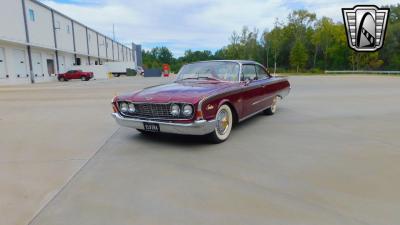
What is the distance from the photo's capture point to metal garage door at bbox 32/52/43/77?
109 ft

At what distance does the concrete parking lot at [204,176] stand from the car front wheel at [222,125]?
173 mm

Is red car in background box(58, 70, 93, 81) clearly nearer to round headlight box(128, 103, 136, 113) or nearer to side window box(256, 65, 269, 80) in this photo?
side window box(256, 65, 269, 80)

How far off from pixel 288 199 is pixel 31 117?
798cm

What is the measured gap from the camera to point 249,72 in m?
6.75

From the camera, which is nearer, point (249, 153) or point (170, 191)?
point (170, 191)

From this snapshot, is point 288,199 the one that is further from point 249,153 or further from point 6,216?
point 6,216

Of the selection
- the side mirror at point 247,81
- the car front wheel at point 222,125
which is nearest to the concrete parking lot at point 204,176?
the car front wheel at point 222,125

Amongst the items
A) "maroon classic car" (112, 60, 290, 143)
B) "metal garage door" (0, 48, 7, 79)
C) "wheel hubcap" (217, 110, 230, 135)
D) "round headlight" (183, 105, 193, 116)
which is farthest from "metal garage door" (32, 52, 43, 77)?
"round headlight" (183, 105, 193, 116)

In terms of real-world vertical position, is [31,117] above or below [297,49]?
below

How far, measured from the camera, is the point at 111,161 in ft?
14.5

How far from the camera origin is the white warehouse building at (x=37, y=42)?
92.0ft

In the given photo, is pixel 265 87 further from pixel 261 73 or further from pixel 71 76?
pixel 71 76

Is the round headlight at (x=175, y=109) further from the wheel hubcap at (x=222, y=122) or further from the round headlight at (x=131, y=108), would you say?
the round headlight at (x=131, y=108)

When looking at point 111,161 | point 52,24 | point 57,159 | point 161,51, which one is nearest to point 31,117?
point 57,159
